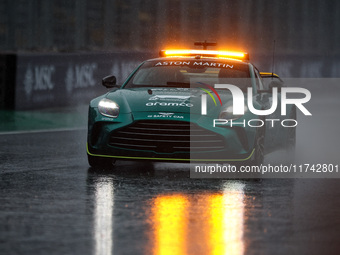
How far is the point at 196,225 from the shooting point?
25.7ft

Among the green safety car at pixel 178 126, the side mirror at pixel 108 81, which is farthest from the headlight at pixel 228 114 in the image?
the side mirror at pixel 108 81

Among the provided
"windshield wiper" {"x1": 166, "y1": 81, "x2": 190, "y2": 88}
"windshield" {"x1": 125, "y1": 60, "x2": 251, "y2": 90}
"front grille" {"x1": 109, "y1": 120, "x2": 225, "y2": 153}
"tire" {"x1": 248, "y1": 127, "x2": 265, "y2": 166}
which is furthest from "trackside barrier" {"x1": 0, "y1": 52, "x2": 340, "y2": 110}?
"tire" {"x1": 248, "y1": 127, "x2": 265, "y2": 166}

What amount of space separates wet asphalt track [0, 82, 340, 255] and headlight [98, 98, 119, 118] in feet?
2.23

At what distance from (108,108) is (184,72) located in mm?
1721

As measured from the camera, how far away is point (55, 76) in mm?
20156

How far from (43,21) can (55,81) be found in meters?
1.77

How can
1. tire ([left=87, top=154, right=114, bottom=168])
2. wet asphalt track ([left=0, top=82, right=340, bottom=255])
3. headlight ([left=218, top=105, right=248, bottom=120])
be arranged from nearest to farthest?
wet asphalt track ([left=0, top=82, right=340, bottom=255]) → headlight ([left=218, top=105, right=248, bottom=120]) → tire ([left=87, top=154, right=114, bottom=168])

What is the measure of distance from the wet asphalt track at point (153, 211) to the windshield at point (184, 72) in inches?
42.3

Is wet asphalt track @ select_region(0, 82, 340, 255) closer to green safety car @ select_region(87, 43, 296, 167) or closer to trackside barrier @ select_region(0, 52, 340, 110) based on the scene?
green safety car @ select_region(87, 43, 296, 167)

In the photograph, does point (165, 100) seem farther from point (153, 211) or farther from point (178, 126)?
point (153, 211)

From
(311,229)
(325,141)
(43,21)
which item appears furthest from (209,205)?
(43,21)

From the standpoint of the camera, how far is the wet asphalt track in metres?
6.98

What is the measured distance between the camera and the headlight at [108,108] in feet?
36.9

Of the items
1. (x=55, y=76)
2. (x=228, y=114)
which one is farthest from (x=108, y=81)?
(x=55, y=76)
